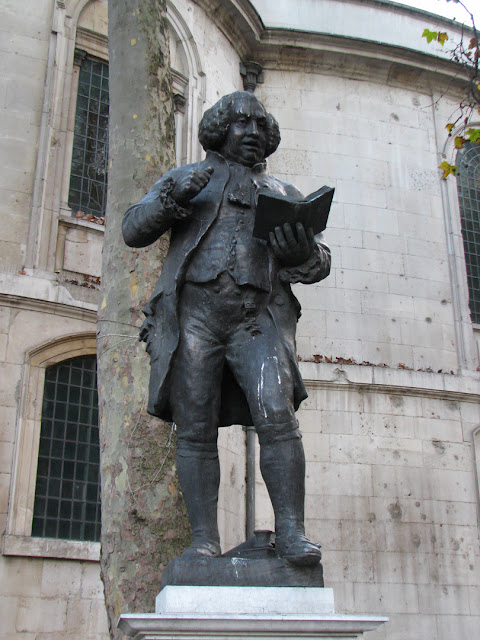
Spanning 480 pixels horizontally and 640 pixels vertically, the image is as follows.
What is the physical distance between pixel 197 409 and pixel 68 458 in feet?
24.8

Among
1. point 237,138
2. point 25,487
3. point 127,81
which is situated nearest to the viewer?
point 237,138

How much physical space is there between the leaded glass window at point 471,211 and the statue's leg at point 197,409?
12591 mm

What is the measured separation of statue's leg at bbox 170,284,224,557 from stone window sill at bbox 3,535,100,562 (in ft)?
22.1

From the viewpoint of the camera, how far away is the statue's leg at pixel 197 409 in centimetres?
373

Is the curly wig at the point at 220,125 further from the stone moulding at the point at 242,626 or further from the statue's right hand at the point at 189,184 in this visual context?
the stone moulding at the point at 242,626

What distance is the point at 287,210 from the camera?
149 inches

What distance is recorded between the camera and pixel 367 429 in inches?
534

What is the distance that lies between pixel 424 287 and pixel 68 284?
22.1 ft

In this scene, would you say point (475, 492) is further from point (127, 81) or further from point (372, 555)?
point (127, 81)

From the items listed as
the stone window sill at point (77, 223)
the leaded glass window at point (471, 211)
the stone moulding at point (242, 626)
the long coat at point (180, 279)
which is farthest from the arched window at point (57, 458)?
the leaded glass window at point (471, 211)

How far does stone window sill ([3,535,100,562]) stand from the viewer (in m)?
9.83

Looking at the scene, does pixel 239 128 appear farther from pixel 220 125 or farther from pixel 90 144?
pixel 90 144

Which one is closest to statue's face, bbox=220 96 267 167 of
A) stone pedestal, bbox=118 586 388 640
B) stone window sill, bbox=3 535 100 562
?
stone pedestal, bbox=118 586 388 640

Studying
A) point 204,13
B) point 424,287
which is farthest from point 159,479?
point 204,13
